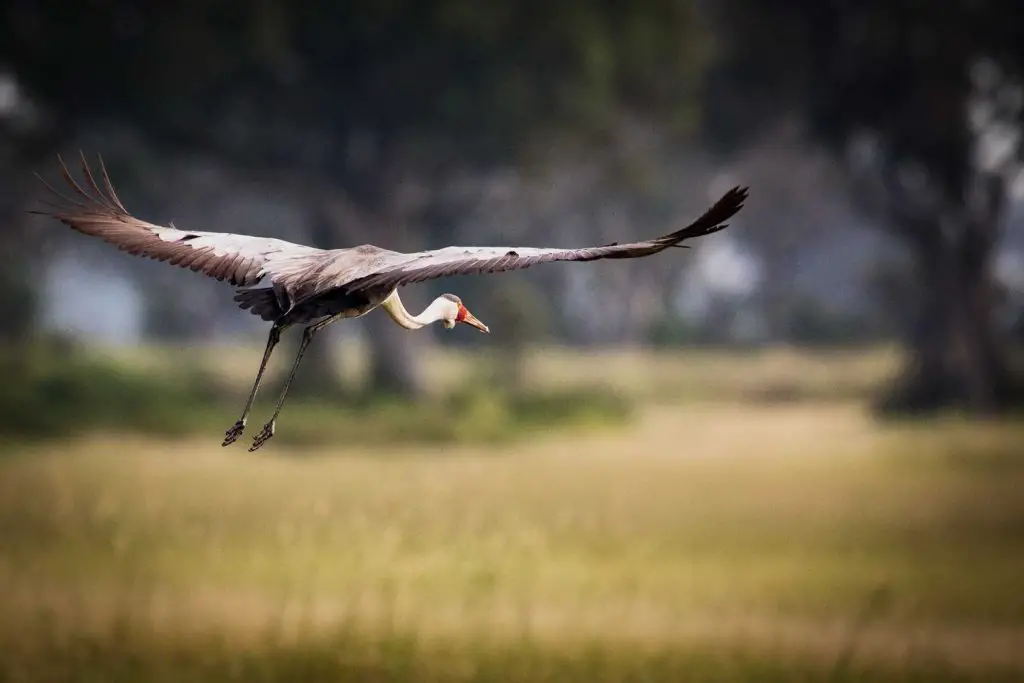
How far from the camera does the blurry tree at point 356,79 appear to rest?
116 ft

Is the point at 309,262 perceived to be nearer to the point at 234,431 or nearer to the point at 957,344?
the point at 234,431

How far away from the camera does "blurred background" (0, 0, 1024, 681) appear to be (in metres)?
16.3

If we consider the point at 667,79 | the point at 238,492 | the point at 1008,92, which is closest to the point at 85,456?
the point at 238,492

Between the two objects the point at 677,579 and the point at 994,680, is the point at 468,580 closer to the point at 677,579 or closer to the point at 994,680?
the point at 677,579

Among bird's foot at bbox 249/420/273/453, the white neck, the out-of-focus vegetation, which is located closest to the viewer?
bird's foot at bbox 249/420/273/453

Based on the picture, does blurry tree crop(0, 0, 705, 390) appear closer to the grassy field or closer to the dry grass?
the dry grass

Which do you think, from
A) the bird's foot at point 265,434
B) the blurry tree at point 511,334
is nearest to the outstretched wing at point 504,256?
the bird's foot at point 265,434

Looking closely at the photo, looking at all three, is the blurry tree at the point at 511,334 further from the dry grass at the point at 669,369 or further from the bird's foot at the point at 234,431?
the bird's foot at the point at 234,431

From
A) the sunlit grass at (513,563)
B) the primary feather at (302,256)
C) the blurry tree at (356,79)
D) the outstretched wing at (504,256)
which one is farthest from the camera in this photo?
the blurry tree at (356,79)

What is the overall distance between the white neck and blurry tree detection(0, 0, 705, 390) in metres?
26.9

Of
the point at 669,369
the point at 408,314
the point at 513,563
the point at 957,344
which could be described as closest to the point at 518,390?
the point at 957,344

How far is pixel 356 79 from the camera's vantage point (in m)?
37.7

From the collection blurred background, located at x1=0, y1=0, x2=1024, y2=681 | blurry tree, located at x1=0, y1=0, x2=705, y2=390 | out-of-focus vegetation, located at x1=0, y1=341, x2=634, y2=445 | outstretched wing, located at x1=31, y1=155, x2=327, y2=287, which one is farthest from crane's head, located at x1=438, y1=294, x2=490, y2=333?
blurry tree, located at x1=0, y1=0, x2=705, y2=390

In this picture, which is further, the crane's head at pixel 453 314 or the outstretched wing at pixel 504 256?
the crane's head at pixel 453 314
